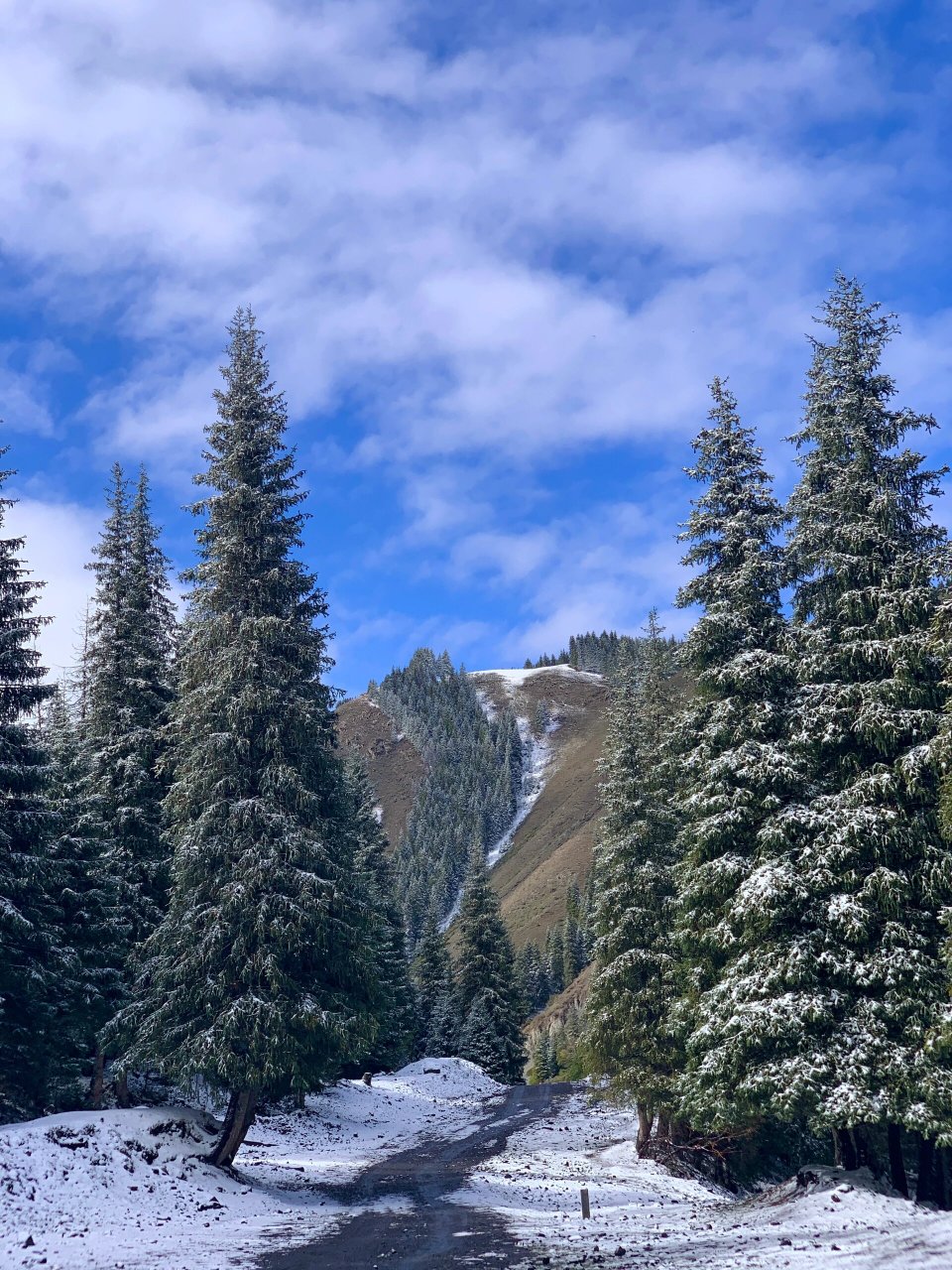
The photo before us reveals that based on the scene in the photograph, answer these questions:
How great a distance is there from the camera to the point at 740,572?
20406 mm

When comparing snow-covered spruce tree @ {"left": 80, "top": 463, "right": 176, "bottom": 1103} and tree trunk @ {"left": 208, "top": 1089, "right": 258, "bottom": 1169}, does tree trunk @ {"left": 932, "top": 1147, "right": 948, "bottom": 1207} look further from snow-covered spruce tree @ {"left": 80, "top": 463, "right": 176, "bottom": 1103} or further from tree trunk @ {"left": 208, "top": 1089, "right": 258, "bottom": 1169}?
snow-covered spruce tree @ {"left": 80, "top": 463, "right": 176, "bottom": 1103}

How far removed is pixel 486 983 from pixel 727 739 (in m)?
41.7

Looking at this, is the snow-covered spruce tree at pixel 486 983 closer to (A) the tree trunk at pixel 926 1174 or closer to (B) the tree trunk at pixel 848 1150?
(B) the tree trunk at pixel 848 1150

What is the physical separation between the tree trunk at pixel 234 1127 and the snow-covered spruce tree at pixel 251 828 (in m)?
0.04

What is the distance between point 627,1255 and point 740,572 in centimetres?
1379

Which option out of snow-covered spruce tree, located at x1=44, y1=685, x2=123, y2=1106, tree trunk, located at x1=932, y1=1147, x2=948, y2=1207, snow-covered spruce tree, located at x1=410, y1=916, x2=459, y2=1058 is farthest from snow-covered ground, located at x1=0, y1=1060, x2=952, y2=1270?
snow-covered spruce tree, located at x1=410, y1=916, x2=459, y2=1058

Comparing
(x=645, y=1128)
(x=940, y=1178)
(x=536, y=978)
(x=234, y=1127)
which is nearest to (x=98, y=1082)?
(x=234, y=1127)

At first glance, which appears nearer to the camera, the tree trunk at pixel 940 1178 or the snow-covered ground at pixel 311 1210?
the snow-covered ground at pixel 311 1210

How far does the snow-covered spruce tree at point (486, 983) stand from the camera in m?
55.8

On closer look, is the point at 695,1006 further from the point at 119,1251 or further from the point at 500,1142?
the point at 500,1142

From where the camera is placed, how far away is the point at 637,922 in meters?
26.7

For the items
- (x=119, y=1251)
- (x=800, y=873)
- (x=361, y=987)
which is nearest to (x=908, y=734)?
(x=800, y=873)

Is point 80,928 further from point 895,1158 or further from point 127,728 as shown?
point 895,1158

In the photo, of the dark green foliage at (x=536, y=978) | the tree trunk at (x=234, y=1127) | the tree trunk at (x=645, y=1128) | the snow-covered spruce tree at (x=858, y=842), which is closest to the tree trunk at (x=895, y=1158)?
the snow-covered spruce tree at (x=858, y=842)
